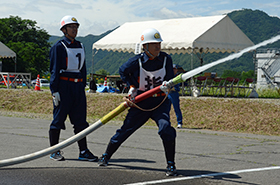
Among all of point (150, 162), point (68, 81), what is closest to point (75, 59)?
point (68, 81)

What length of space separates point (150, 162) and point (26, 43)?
6318 cm

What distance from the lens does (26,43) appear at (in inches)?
2589

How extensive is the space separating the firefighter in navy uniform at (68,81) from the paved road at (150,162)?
55 cm

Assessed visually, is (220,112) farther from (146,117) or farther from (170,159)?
(170,159)

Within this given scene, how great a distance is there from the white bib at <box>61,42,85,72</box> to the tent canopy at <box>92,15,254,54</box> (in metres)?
12.0

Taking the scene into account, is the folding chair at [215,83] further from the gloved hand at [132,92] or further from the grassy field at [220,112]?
the gloved hand at [132,92]

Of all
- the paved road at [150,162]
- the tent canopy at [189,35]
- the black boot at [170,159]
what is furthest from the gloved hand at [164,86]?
the tent canopy at [189,35]

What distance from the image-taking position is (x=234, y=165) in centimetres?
616

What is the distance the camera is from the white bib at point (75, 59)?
20.1 feet

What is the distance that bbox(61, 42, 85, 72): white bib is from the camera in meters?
6.14

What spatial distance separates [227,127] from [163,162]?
19.6ft

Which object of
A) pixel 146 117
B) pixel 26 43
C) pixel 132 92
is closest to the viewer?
pixel 132 92

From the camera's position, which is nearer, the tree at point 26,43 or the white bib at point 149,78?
the white bib at point 149,78

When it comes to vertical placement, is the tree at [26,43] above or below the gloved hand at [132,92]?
above
